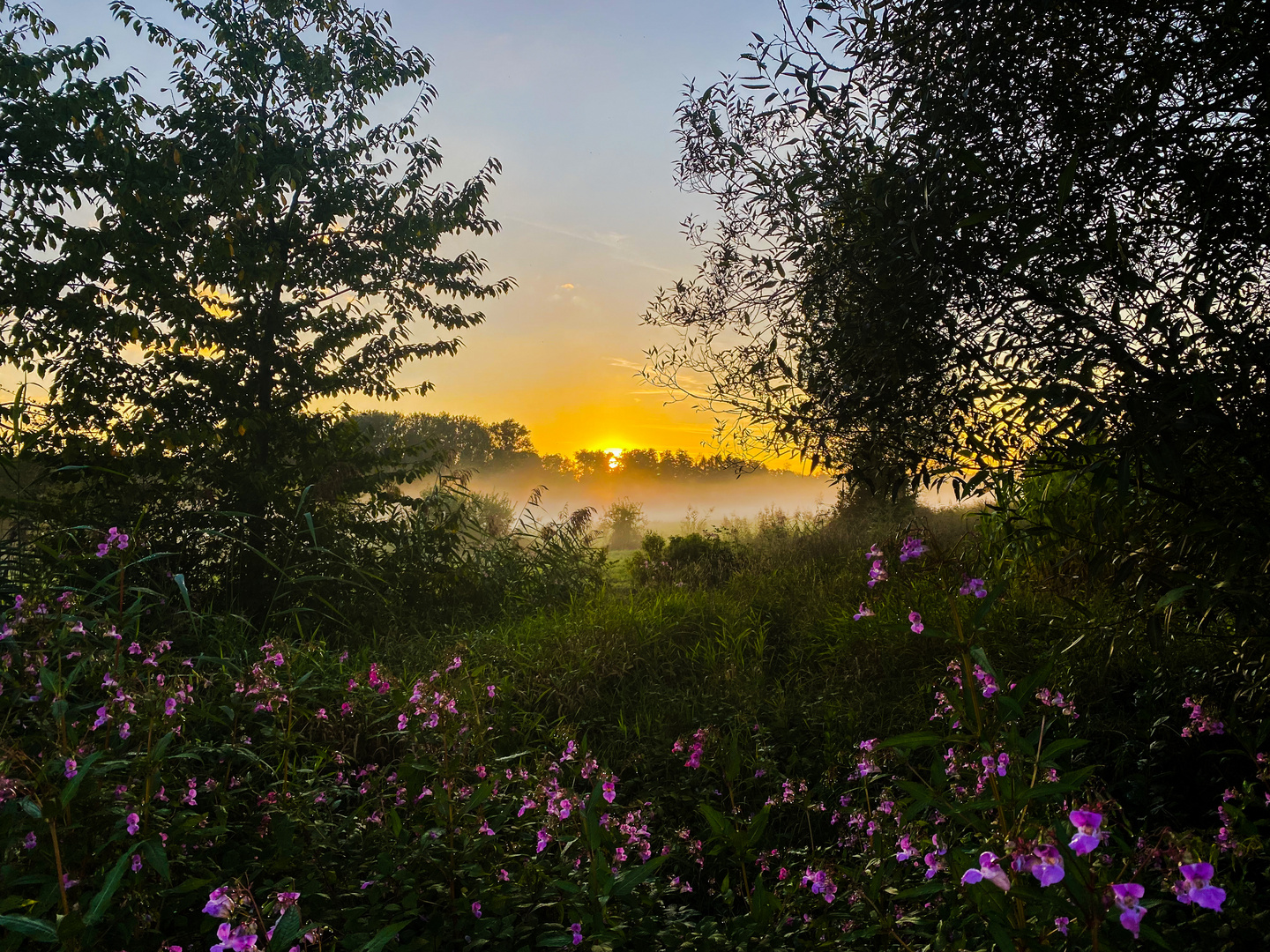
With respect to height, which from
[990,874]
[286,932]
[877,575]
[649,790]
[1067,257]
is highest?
[1067,257]

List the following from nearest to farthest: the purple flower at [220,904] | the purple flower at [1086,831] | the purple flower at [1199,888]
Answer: the purple flower at [1199,888] → the purple flower at [1086,831] → the purple flower at [220,904]

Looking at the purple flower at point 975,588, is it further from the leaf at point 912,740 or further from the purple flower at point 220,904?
the purple flower at point 220,904

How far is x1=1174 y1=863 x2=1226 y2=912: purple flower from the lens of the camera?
0.95 meters

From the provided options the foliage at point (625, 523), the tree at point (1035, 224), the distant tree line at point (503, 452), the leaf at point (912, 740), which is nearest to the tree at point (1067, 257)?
the tree at point (1035, 224)

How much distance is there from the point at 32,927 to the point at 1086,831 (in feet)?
6.00

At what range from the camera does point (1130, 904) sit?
103 centimetres

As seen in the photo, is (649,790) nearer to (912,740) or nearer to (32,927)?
(912,740)

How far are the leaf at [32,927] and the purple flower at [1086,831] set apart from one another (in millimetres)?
1765

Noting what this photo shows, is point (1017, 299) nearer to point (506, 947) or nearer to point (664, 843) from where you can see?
point (664, 843)

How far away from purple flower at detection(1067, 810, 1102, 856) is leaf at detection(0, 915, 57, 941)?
1765 mm

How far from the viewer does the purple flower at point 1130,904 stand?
3.30 feet

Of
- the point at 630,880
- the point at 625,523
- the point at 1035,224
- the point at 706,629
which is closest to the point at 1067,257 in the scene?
the point at 1035,224

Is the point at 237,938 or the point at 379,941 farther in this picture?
the point at 379,941

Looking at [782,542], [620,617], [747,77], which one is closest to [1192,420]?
[747,77]
